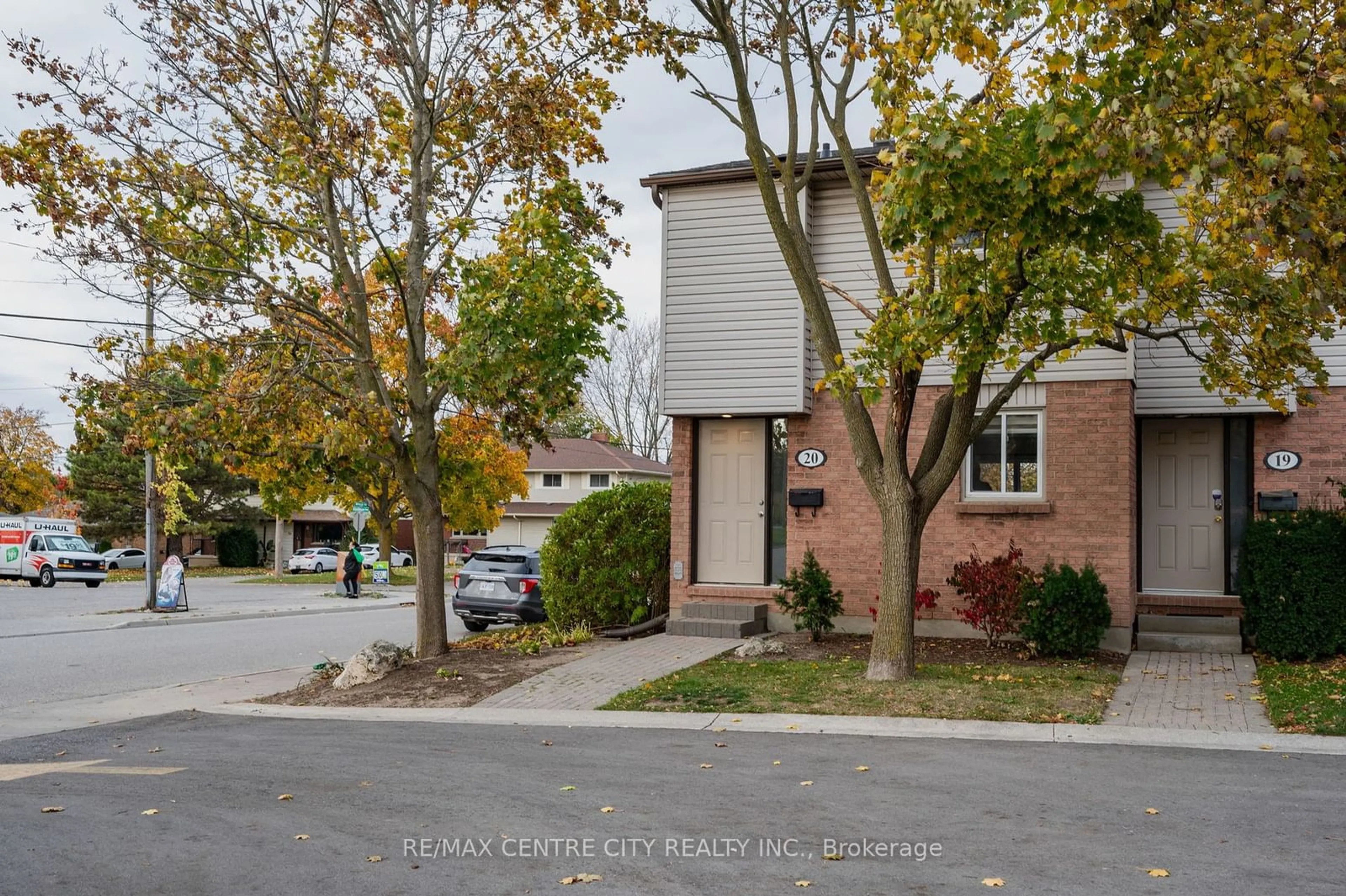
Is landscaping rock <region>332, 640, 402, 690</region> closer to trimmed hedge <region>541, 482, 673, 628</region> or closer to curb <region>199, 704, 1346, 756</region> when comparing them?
curb <region>199, 704, 1346, 756</region>

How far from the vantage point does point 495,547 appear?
19.5 m

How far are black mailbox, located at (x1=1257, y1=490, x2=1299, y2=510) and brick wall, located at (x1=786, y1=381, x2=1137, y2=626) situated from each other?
1422mm

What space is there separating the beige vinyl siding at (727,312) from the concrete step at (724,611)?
253 centimetres

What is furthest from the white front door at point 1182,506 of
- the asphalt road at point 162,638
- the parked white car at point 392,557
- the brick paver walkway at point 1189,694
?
the parked white car at point 392,557

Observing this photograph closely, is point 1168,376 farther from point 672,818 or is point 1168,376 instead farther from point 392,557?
point 392,557

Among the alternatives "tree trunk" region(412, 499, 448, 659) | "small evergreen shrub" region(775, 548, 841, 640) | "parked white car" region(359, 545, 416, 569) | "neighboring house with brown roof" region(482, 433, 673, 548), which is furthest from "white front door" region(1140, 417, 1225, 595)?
"neighboring house with brown roof" region(482, 433, 673, 548)

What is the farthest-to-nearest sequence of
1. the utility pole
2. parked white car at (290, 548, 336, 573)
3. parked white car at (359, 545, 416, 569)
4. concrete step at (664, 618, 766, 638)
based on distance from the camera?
1. parked white car at (290, 548, 336, 573)
2. parked white car at (359, 545, 416, 569)
3. the utility pole
4. concrete step at (664, 618, 766, 638)

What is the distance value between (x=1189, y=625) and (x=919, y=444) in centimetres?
384

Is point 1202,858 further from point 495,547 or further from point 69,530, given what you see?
point 69,530

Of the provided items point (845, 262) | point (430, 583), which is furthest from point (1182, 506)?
point (430, 583)

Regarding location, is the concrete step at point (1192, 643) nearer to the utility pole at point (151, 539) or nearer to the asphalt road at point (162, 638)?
the asphalt road at point (162, 638)

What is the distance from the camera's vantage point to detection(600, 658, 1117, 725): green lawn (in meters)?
9.34

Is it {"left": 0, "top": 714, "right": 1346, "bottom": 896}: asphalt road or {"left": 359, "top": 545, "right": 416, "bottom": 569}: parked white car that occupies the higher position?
{"left": 0, "top": 714, "right": 1346, "bottom": 896}: asphalt road

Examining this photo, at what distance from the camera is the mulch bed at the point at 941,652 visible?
1206 centimetres
